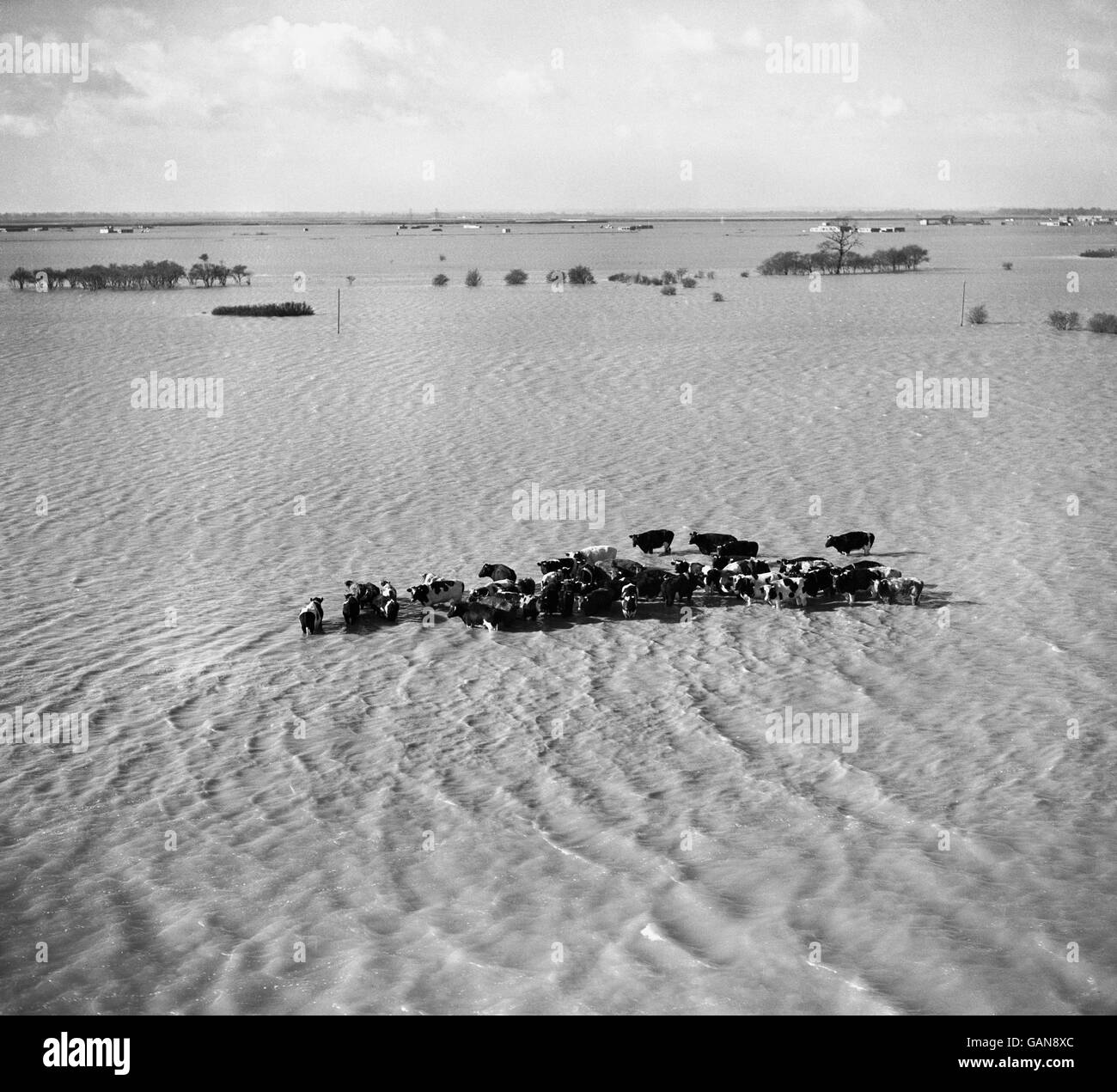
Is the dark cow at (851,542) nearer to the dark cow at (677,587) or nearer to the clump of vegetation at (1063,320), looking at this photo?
the dark cow at (677,587)

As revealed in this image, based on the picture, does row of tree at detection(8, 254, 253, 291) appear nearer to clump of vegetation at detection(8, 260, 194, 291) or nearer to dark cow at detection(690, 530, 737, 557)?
clump of vegetation at detection(8, 260, 194, 291)

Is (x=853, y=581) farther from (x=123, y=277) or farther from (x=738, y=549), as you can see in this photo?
(x=123, y=277)

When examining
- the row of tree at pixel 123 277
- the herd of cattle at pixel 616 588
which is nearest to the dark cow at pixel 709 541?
the herd of cattle at pixel 616 588

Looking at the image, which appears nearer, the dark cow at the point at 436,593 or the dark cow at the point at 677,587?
the dark cow at the point at 436,593

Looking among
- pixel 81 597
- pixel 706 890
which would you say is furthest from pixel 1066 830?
pixel 81 597

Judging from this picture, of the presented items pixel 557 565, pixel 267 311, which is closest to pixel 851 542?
pixel 557 565
